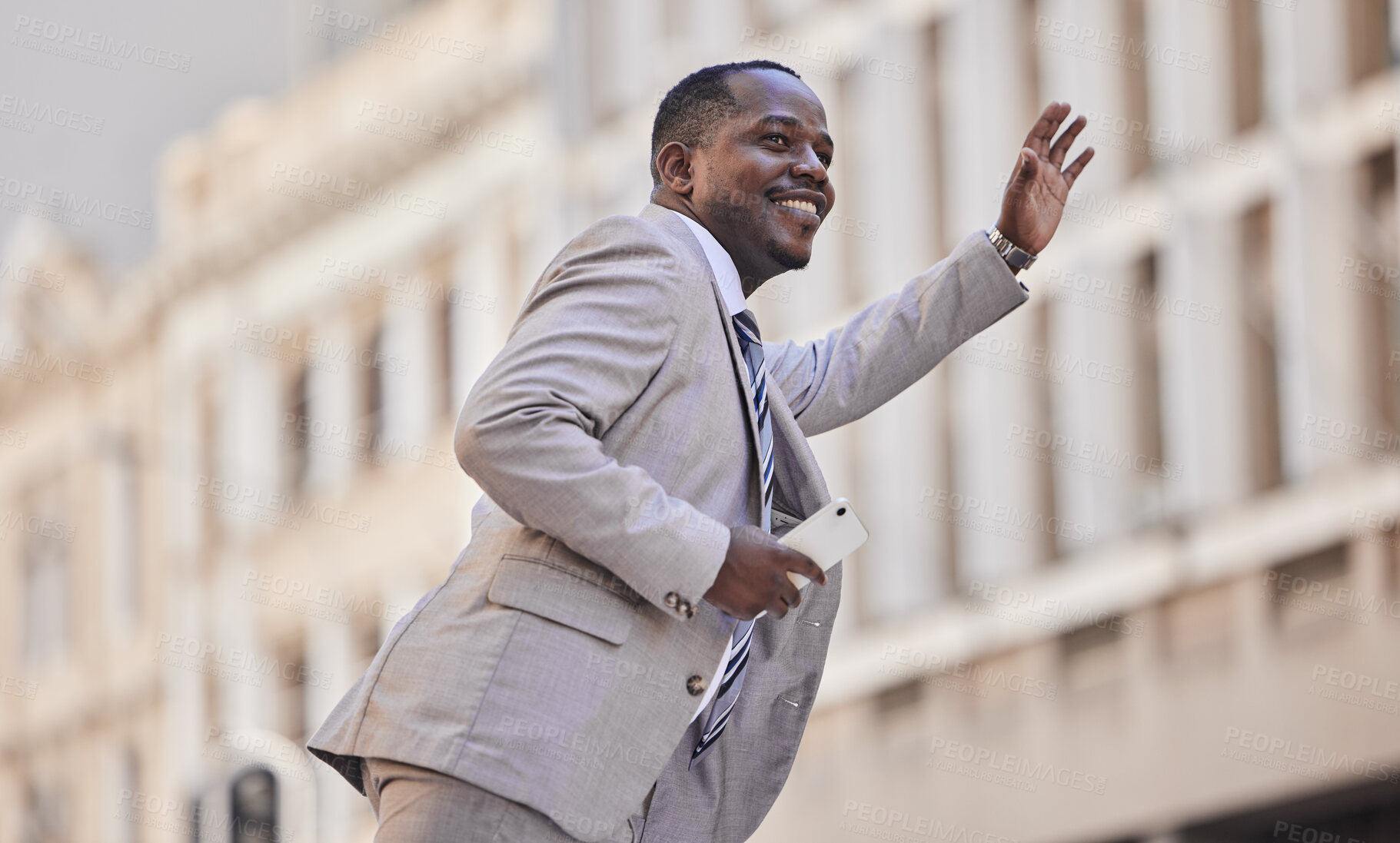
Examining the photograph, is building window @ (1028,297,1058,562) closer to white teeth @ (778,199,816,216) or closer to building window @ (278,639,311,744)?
building window @ (278,639,311,744)

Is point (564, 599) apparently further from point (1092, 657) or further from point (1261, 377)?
point (1092, 657)

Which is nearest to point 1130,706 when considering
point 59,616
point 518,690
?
point 518,690

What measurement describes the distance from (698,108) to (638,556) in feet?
3.11

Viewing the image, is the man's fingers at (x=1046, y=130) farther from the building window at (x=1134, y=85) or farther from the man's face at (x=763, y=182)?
the building window at (x=1134, y=85)

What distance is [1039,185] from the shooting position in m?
4.20

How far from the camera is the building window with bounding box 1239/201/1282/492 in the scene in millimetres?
15305

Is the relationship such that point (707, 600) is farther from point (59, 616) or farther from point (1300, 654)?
point (59, 616)

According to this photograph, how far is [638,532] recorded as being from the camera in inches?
131

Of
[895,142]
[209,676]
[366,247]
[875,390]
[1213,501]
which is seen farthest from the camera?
[209,676]

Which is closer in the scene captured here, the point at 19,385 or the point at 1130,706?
the point at 1130,706

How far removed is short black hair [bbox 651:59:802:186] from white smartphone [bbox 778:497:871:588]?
0.80 m

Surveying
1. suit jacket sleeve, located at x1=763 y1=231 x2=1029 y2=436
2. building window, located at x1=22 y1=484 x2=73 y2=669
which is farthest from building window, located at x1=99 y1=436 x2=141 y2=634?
suit jacket sleeve, located at x1=763 y1=231 x2=1029 y2=436

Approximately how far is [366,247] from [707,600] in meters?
22.5

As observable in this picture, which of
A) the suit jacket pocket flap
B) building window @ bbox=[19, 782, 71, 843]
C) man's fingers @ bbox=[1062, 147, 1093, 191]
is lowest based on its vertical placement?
building window @ bbox=[19, 782, 71, 843]
